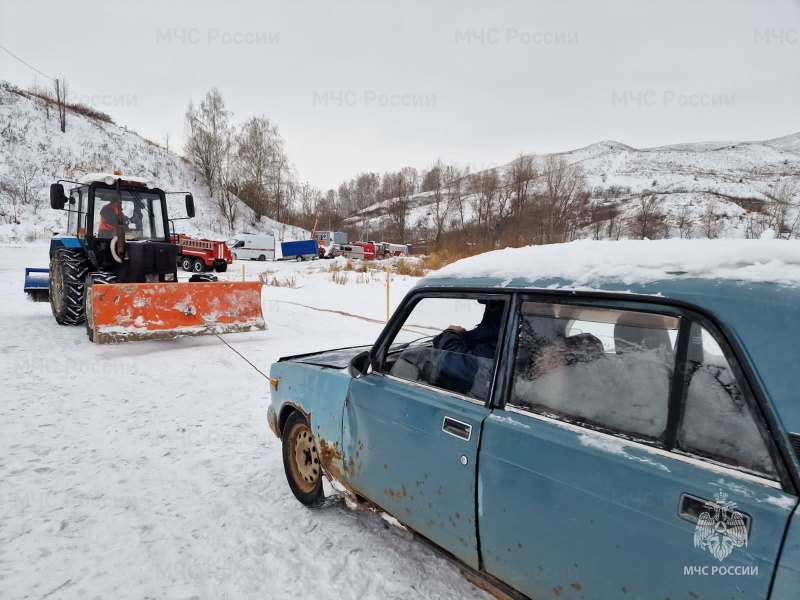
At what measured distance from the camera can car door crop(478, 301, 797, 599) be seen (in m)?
1.14

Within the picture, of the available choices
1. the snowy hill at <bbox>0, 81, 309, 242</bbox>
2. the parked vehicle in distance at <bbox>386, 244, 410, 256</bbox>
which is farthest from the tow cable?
the parked vehicle in distance at <bbox>386, 244, 410, 256</bbox>

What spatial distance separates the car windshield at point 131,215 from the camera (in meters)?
8.33

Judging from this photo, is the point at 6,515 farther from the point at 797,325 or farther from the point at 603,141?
the point at 603,141

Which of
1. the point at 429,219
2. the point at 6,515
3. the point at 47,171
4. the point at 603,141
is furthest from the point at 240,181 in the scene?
the point at 603,141

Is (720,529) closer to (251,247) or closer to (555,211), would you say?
(555,211)

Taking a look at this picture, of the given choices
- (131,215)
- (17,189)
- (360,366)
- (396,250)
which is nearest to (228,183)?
(17,189)

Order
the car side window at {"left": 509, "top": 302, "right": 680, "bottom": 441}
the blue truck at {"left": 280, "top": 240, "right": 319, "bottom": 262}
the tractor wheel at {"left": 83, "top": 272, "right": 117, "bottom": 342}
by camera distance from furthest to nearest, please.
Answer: the blue truck at {"left": 280, "top": 240, "right": 319, "bottom": 262}, the tractor wheel at {"left": 83, "top": 272, "right": 117, "bottom": 342}, the car side window at {"left": 509, "top": 302, "right": 680, "bottom": 441}

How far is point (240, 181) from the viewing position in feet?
170

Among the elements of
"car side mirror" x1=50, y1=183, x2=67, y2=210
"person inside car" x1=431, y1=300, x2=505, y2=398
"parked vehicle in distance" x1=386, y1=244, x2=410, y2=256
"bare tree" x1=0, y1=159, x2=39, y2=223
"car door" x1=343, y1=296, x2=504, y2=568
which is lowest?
"car door" x1=343, y1=296, x2=504, y2=568

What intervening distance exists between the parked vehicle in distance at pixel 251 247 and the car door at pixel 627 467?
129 feet

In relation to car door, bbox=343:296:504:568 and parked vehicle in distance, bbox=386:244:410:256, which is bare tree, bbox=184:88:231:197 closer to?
parked vehicle in distance, bbox=386:244:410:256

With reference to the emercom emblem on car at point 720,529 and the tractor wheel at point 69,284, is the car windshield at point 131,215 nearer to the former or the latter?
the tractor wheel at point 69,284

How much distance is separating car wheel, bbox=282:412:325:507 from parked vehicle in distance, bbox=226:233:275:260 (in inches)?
1482

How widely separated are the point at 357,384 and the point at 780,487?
73.4 inches
